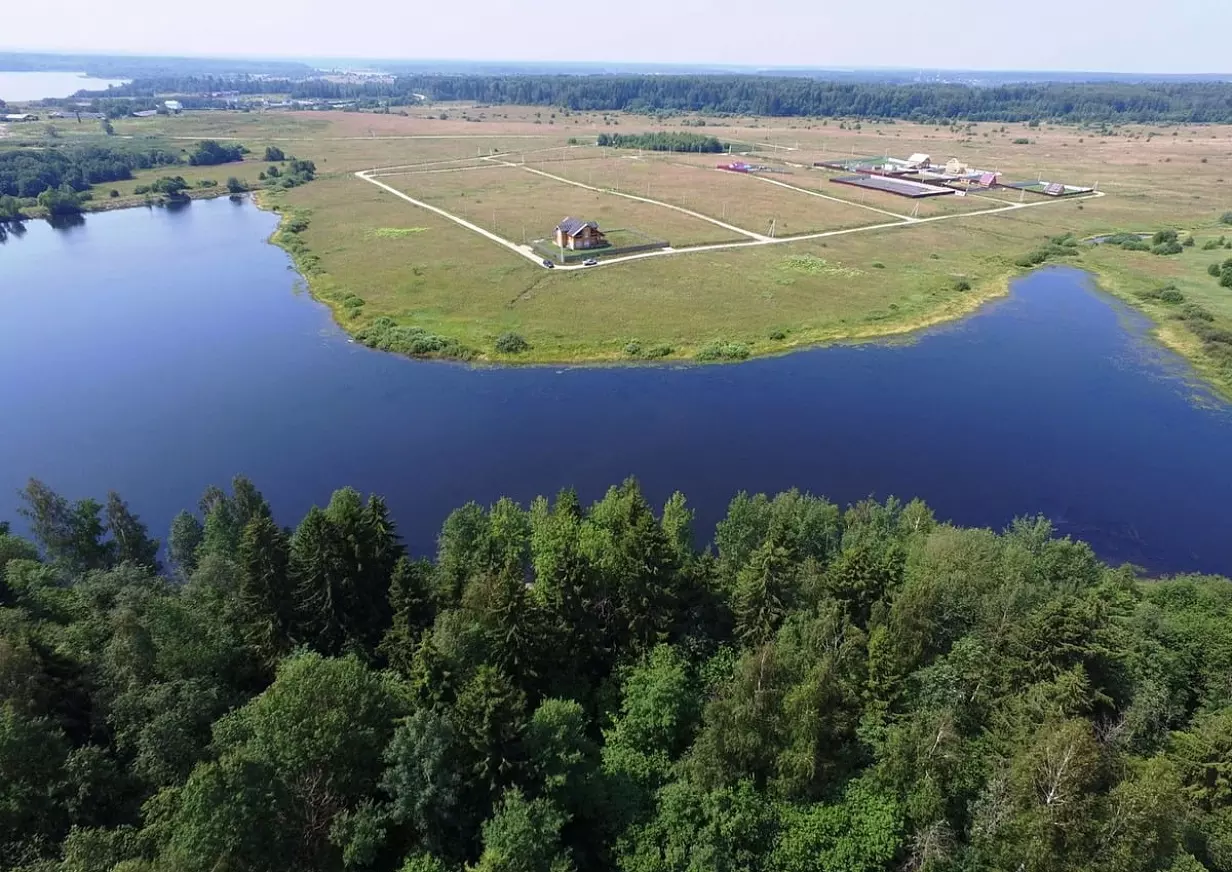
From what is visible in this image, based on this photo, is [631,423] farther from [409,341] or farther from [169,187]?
[169,187]

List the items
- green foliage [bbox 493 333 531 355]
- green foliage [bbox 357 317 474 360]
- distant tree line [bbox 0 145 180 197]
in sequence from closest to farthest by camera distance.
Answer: green foliage [bbox 493 333 531 355], green foliage [bbox 357 317 474 360], distant tree line [bbox 0 145 180 197]

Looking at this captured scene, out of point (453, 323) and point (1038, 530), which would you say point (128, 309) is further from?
point (1038, 530)

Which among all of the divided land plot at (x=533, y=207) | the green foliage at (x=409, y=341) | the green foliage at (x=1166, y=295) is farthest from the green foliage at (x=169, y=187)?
the green foliage at (x=1166, y=295)

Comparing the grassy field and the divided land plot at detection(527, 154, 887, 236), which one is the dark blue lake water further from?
the divided land plot at detection(527, 154, 887, 236)

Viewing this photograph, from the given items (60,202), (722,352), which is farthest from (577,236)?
(60,202)

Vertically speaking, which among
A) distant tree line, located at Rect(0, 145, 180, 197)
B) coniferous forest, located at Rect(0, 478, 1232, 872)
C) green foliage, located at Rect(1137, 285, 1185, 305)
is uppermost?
distant tree line, located at Rect(0, 145, 180, 197)

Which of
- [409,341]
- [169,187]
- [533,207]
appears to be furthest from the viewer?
[169,187]

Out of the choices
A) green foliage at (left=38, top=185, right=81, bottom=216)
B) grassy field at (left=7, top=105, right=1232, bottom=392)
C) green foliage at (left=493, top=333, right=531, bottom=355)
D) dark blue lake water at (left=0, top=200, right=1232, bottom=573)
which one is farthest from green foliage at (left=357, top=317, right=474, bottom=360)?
green foliage at (left=38, top=185, right=81, bottom=216)
